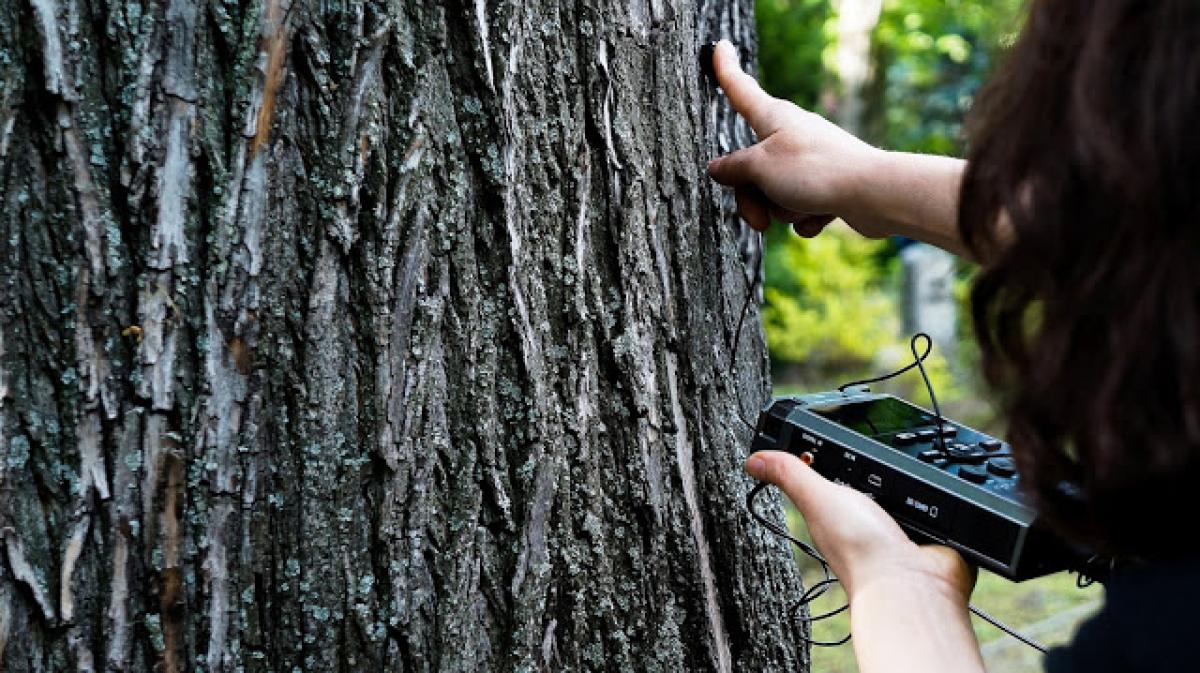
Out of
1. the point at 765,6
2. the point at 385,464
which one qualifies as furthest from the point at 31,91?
the point at 765,6

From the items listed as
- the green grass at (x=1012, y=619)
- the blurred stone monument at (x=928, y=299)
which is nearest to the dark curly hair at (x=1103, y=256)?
the green grass at (x=1012, y=619)

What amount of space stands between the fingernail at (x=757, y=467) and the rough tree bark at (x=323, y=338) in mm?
187

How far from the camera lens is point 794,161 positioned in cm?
182

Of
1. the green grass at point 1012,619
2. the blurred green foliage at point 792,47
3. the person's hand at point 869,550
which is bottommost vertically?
the green grass at point 1012,619

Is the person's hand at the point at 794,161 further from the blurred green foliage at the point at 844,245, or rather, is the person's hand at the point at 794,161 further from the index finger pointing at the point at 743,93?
the blurred green foliage at the point at 844,245

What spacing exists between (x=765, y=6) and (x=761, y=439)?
7.79 metres

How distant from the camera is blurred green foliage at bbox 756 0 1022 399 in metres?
8.98

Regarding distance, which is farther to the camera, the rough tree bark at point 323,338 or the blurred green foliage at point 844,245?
the blurred green foliage at point 844,245

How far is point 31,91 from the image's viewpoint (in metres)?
1.33

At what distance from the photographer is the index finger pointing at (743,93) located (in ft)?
6.11

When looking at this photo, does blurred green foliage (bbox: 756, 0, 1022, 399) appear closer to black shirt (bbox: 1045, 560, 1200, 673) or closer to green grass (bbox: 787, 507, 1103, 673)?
green grass (bbox: 787, 507, 1103, 673)

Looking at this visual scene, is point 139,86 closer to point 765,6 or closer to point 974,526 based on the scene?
point 974,526

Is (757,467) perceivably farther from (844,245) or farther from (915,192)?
(844,245)

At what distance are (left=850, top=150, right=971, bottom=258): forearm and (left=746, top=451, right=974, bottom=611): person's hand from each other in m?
0.51
